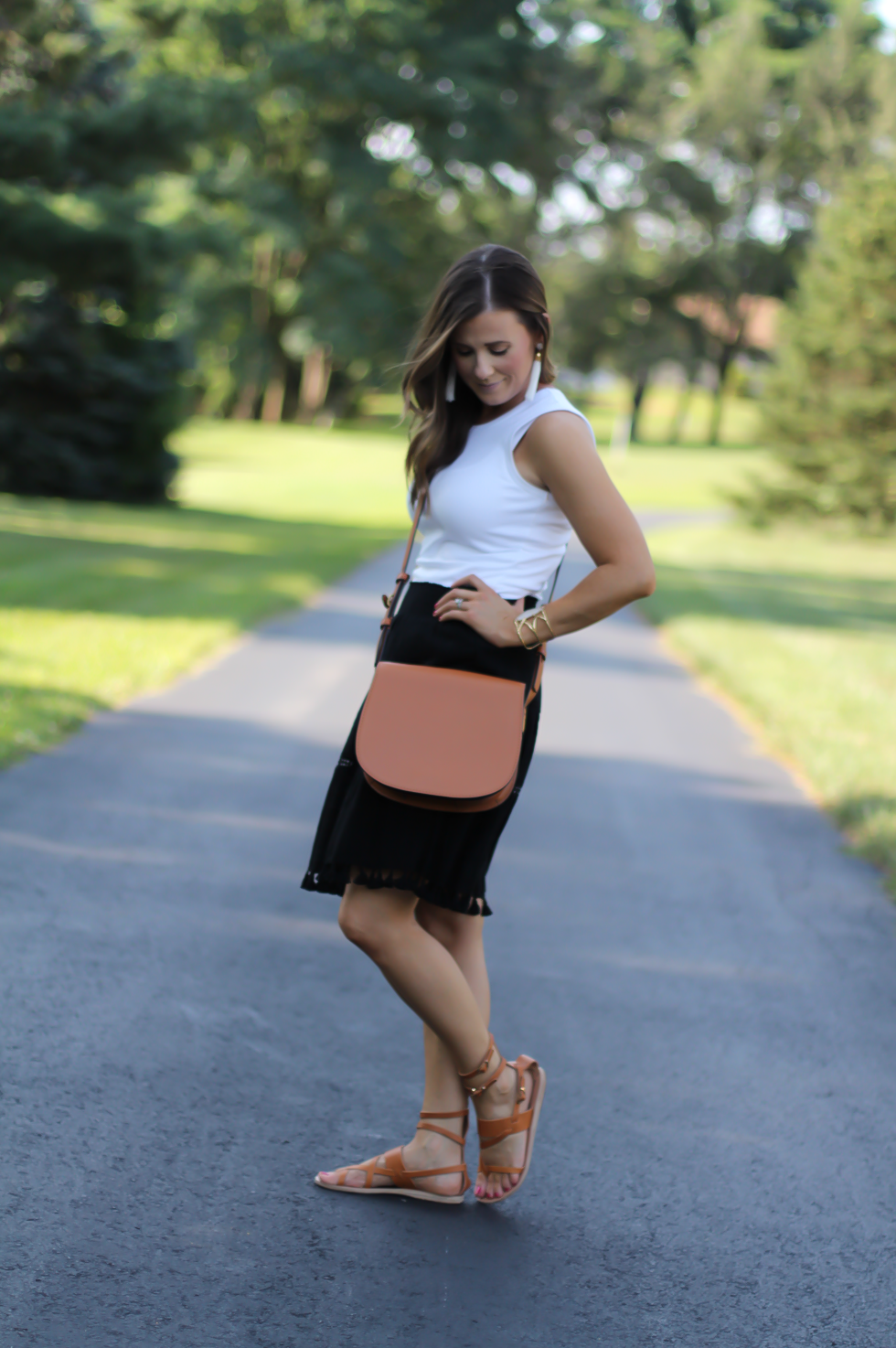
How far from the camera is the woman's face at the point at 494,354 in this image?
2715 mm

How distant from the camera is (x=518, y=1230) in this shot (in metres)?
2.87

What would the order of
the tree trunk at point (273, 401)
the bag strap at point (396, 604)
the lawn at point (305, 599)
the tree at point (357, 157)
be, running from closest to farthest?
the bag strap at point (396, 604), the lawn at point (305, 599), the tree at point (357, 157), the tree trunk at point (273, 401)

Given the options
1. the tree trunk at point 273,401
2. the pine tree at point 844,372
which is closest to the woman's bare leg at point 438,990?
the pine tree at point 844,372

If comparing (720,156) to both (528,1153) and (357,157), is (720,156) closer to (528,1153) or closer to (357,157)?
(357,157)

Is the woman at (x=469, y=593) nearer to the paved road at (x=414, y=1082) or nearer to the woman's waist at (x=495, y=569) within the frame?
the woman's waist at (x=495, y=569)

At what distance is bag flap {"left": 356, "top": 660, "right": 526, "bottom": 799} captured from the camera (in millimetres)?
2709

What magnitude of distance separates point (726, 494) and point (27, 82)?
55.2 ft

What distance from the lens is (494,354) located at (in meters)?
2.72

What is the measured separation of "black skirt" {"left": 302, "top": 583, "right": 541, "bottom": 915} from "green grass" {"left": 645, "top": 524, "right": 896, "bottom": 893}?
11.1ft

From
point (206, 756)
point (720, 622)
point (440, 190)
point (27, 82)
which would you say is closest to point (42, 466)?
point (27, 82)

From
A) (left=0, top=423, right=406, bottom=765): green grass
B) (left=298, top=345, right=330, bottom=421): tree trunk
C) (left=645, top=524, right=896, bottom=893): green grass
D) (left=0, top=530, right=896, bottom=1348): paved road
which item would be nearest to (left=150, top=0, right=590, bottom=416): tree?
(left=298, top=345, right=330, bottom=421): tree trunk

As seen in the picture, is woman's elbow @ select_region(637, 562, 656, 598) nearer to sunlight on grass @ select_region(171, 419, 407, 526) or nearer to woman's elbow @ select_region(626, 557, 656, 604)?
woman's elbow @ select_region(626, 557, 656, 604)

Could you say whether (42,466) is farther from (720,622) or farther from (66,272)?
(720,622)

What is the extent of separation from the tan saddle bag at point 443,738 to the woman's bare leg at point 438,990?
28 cm
